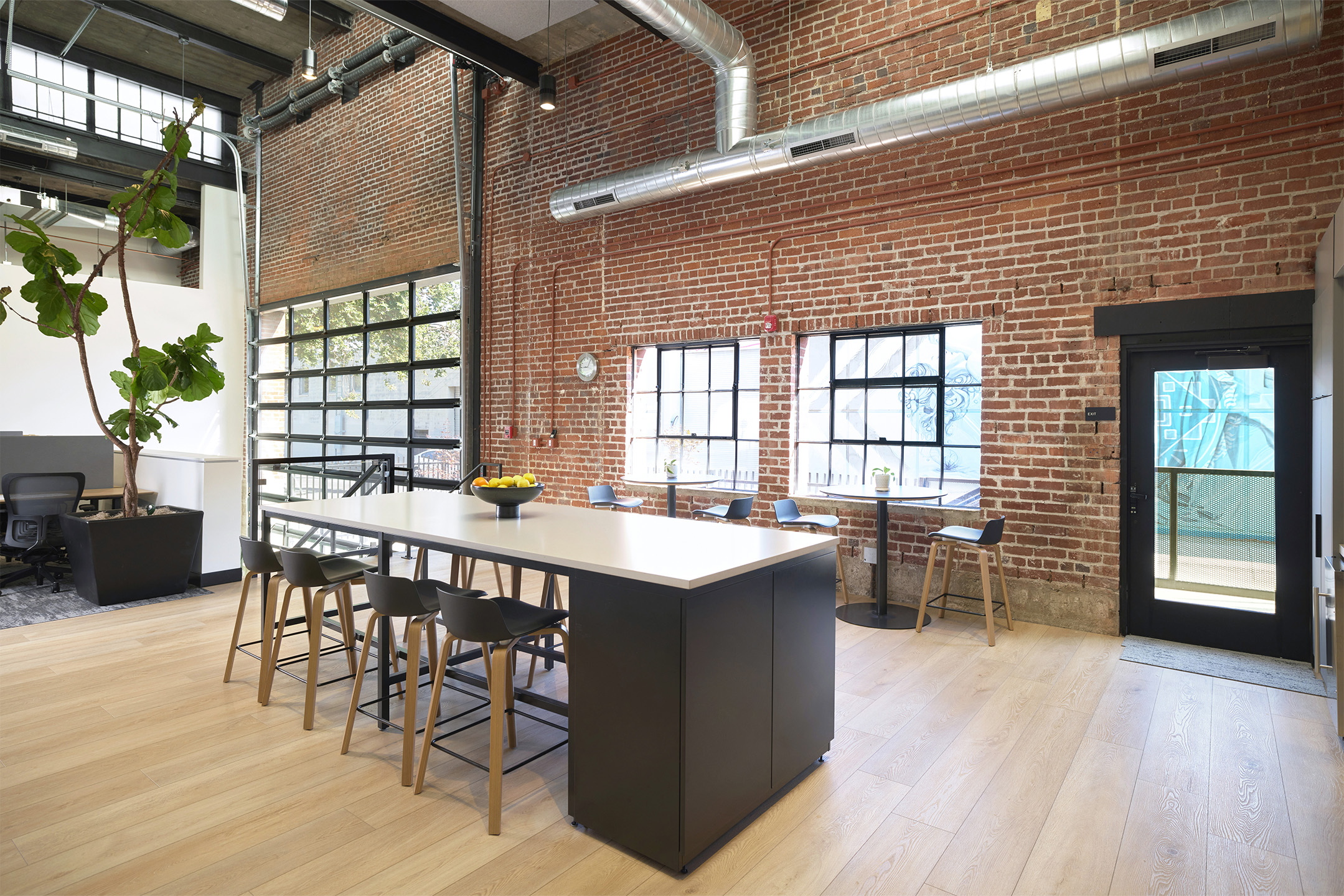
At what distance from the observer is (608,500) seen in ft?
20.4

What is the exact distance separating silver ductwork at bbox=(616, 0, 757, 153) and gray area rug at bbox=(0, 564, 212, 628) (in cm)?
554

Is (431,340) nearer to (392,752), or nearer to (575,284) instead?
(575,284)

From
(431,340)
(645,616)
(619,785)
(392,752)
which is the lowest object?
(392,752)

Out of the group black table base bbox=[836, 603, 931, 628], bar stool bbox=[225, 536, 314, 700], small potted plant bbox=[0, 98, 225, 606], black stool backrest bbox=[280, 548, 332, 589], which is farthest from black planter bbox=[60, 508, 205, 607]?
black table base bbox=[836, 603, 931, 628]

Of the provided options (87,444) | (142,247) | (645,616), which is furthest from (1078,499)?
(142,247)

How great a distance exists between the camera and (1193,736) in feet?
10.4

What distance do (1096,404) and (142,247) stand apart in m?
13.9

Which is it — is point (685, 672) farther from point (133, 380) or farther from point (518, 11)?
point (518, 11)

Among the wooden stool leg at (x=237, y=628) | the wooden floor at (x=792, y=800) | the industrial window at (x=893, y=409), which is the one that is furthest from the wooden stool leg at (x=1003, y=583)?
the wooden stool leg at (x=237, y=628)

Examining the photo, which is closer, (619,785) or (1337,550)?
(619,785)

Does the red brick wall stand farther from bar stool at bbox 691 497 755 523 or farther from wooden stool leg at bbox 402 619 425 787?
wooden stool leg at bbox 402 619 425 787

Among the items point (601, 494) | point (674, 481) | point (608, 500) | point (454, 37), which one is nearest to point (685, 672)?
point (674, 481)

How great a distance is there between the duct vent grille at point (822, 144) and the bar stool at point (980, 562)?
272 centimetres

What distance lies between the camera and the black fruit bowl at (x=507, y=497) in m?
3.47
